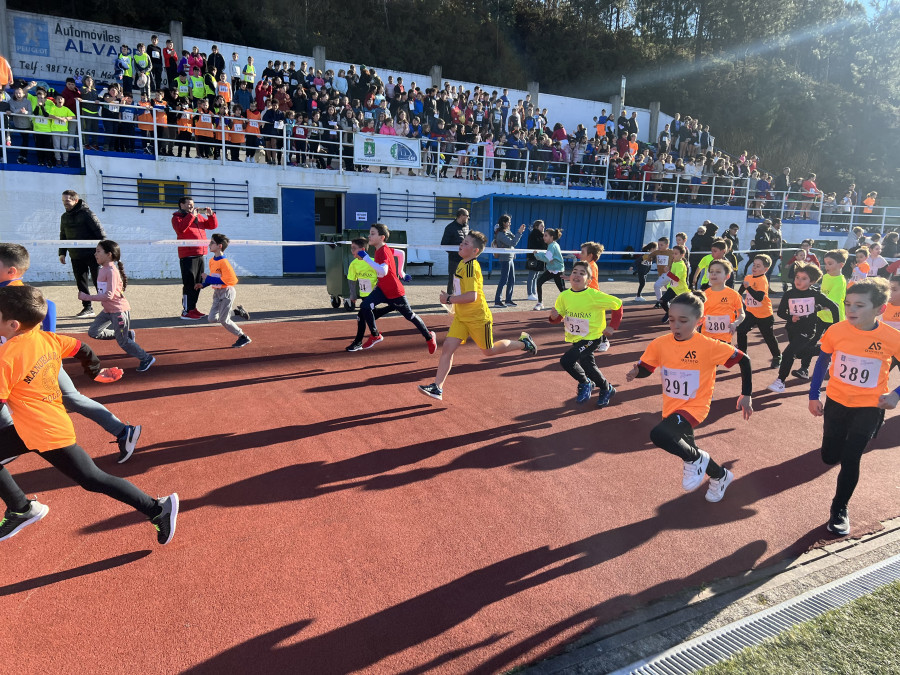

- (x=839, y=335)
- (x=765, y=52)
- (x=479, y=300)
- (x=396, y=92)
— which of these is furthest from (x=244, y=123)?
(x=765, y=52)

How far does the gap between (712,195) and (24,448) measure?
26119 millimetres

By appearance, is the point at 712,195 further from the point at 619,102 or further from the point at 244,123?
the point at 244,123

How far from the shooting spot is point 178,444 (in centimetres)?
542

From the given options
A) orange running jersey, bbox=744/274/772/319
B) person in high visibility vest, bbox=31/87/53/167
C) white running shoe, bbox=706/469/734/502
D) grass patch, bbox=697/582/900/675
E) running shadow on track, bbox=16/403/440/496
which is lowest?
grass patch, bbox=697/582/900/675

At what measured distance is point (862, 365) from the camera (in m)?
4.19

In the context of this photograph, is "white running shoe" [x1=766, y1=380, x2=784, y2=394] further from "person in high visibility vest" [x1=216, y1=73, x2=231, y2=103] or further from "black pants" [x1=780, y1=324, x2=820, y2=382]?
"person in high visibility vest" [x1=216, y1=73, x2=231, y2=103]

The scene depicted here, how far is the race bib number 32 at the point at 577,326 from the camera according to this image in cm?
668

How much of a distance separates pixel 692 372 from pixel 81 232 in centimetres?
977

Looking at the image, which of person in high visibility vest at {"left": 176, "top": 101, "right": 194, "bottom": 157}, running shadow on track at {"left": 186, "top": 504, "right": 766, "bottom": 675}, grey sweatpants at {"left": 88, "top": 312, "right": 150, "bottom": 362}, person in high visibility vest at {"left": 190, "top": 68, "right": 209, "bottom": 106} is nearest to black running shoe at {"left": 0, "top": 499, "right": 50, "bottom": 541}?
running shadow on track at {"left": 186, "top": 504, "right": 766, "bottom": 675}

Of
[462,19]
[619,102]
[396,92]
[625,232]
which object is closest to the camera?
[396,92]

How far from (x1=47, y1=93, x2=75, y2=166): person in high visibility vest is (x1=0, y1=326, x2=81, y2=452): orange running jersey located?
13577mm

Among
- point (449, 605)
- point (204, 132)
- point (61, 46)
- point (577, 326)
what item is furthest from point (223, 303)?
point (61, 46)

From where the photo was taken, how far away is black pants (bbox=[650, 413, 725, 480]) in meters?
4.29

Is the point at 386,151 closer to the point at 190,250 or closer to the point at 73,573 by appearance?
the point at 190,250
